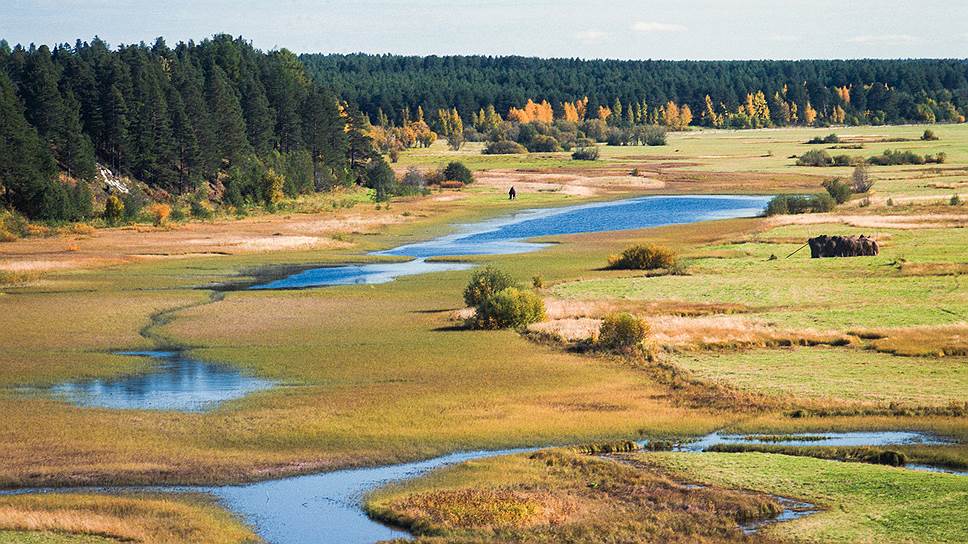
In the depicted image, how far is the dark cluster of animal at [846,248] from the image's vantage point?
65.1 meters

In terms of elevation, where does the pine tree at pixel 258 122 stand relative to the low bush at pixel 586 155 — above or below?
above

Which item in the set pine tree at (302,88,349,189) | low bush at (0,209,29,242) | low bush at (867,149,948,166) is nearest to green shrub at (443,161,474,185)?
pine tree at (302,88,349,189)

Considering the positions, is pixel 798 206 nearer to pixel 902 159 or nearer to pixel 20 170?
pixel 20 170

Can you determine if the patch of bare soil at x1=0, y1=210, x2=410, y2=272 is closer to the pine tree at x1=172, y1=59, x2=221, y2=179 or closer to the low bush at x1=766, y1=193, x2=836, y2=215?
the pine tree at x1=172, y1=59, x2=221, y2=179

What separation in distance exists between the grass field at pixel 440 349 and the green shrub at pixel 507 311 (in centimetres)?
97

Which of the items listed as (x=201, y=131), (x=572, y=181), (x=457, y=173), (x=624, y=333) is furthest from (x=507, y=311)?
(x=572, y=181)

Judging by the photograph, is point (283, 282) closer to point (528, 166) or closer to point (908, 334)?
point (908, 334)

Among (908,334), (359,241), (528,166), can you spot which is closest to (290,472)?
(908,334)

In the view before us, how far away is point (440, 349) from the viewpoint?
4203 centimetres

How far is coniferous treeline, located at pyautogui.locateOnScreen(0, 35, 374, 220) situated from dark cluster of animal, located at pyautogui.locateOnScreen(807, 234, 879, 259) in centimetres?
5331

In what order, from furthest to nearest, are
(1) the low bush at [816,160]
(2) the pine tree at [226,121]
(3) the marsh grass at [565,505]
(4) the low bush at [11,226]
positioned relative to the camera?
1. (1) the low bush at [816,160]
2. (2) the pine tree at [226,121]
3. (4) the low bush at [11,226]
4. (3) the marsh grass at [565,505]

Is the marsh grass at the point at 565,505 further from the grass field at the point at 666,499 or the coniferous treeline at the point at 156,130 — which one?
the coniferous treeline at the point at 156,130

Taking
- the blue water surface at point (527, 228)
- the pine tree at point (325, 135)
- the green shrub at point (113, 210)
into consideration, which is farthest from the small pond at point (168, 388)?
the pine tree at point (325, 135)

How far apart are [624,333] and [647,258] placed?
24.2 m
